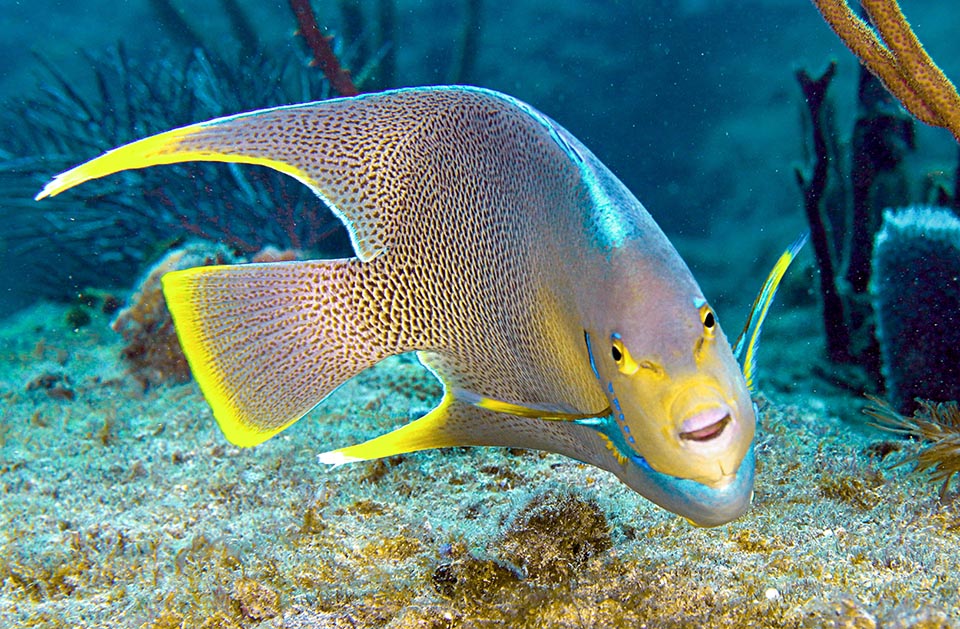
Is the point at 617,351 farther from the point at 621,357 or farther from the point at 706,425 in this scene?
the point at 706,425

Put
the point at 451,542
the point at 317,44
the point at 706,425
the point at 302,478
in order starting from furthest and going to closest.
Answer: the point at 317,44 < the point at 302,478 < the point at 451,542 < the point at 706,425


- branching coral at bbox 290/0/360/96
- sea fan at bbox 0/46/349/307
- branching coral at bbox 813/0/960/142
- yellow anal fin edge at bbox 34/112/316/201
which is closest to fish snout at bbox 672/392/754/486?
yellow anal fin edge at bbox 34/112/316/201

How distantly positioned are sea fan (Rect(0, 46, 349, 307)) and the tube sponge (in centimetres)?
627

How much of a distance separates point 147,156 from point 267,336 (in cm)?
55

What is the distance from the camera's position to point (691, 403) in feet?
3.59

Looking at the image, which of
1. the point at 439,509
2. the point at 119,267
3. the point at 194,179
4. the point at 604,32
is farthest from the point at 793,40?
the point at 439,509

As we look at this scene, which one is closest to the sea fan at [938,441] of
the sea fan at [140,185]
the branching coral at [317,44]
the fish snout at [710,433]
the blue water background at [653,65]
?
the fish snout at [710,433]

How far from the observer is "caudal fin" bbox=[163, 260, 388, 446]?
165cm

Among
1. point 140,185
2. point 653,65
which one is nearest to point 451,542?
point 140,185

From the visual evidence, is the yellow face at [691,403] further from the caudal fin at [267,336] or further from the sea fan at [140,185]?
the sea fan at [140,185]

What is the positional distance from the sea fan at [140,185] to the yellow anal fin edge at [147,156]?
627 centimetres

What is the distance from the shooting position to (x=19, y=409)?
197 inches

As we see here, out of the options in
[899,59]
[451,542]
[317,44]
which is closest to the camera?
[451,542]

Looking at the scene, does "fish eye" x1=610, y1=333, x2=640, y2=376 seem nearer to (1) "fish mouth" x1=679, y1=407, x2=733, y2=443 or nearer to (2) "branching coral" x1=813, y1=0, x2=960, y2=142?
(1) "fish mouth" x1=679, y1=407, x2=733, y2=443
